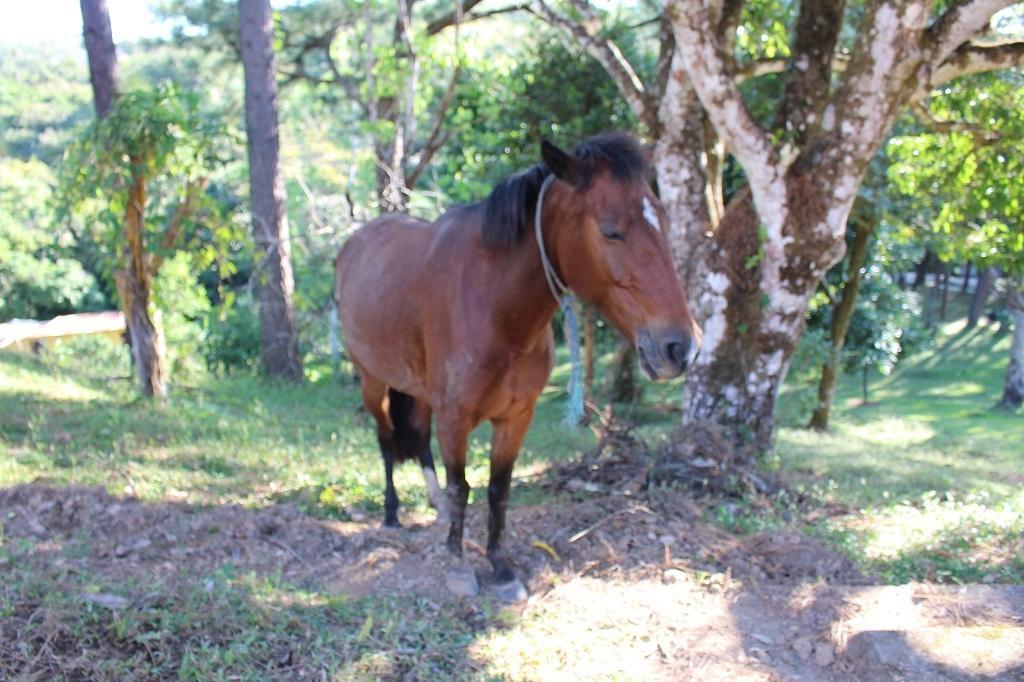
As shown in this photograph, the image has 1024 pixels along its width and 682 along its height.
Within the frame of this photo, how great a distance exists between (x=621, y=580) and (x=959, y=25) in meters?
4.29

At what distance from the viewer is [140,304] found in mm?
8133

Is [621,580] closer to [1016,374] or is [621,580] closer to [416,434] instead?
[416,434]

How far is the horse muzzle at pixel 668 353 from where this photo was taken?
296cm

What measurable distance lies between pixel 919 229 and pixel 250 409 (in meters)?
8.53

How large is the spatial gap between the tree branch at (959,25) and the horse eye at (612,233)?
366 centimetres

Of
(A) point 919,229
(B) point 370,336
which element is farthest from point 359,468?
(A) point 919,229

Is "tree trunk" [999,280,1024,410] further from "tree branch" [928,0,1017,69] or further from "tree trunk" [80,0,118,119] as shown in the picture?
"tree trunk" [80,0,118,119]

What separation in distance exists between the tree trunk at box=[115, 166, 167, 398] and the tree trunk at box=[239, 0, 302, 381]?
2.10 meters

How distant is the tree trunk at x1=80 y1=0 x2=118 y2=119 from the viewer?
8664mm

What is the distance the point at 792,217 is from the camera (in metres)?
5.94

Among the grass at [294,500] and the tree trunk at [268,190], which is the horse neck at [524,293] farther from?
the tree trunk at [268,190]

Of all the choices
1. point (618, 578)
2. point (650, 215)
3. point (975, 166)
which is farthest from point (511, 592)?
point (975, 166)

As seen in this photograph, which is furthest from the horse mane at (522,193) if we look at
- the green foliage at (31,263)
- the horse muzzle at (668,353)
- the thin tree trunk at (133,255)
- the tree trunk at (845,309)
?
the green foliage at (31,263)

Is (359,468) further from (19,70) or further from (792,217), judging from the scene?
(19,70)
